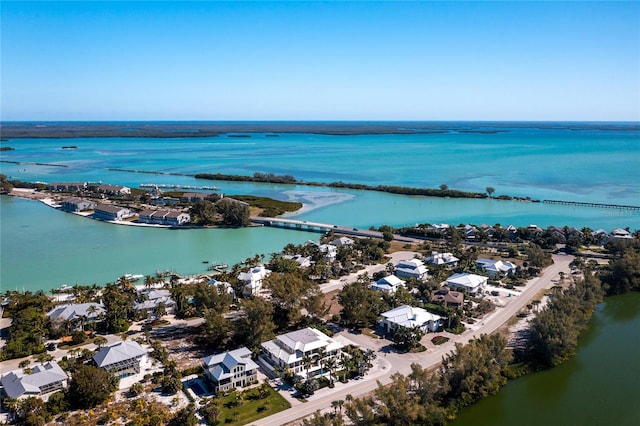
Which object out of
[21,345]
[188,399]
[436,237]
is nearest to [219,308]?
[188,399]

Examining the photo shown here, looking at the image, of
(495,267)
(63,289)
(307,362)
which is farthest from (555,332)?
(63,289)

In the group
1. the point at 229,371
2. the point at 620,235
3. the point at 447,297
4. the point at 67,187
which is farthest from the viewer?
the point at 67,187

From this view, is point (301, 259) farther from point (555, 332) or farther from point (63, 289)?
point (555, 332)

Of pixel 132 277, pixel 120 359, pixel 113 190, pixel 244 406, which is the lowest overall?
pixel 244 406

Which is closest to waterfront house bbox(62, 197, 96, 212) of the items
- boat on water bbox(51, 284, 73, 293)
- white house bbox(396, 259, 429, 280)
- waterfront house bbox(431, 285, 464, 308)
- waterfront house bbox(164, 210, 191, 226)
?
waterfront house bbox(164, 210, 191, 226)

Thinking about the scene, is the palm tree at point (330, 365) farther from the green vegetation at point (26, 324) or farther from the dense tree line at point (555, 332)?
the green vegetation at point (26, 324)

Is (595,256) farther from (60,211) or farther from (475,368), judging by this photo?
(60,211)

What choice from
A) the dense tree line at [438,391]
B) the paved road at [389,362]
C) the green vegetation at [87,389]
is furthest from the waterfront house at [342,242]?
the green vegetation at [87,389]
